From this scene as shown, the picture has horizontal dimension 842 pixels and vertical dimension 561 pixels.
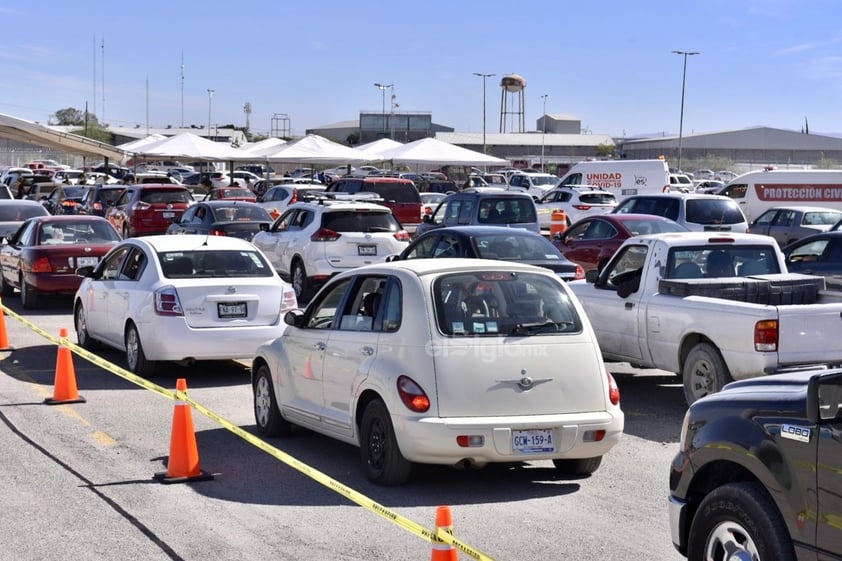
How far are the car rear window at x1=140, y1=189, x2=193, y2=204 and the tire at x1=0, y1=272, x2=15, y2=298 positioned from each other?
9.56m

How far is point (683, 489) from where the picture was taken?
239 inches

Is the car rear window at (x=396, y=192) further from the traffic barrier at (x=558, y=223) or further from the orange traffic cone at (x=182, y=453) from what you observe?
the orange traffic cone at (x=182, y=453)

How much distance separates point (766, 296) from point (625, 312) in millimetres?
1516

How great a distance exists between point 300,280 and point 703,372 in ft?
37.8

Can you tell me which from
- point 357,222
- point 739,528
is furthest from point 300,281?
point 739,528

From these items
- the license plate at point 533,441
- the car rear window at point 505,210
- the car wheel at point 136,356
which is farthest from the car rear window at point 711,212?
the license plate at point 533,441

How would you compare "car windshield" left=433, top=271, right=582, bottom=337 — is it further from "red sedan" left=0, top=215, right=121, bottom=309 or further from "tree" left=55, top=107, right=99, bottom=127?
"tree" left=55, top=107, right=99, bottom=127

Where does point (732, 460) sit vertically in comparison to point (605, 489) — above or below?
above

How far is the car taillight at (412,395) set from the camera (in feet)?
27.1

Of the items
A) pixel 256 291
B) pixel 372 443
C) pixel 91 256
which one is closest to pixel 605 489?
pixel 372 443

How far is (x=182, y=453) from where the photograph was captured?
29.0 feet

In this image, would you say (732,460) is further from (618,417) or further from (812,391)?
(618,417)

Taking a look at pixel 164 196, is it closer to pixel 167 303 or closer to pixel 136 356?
pixel 136 356

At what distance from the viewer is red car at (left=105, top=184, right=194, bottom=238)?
31.6 metres
